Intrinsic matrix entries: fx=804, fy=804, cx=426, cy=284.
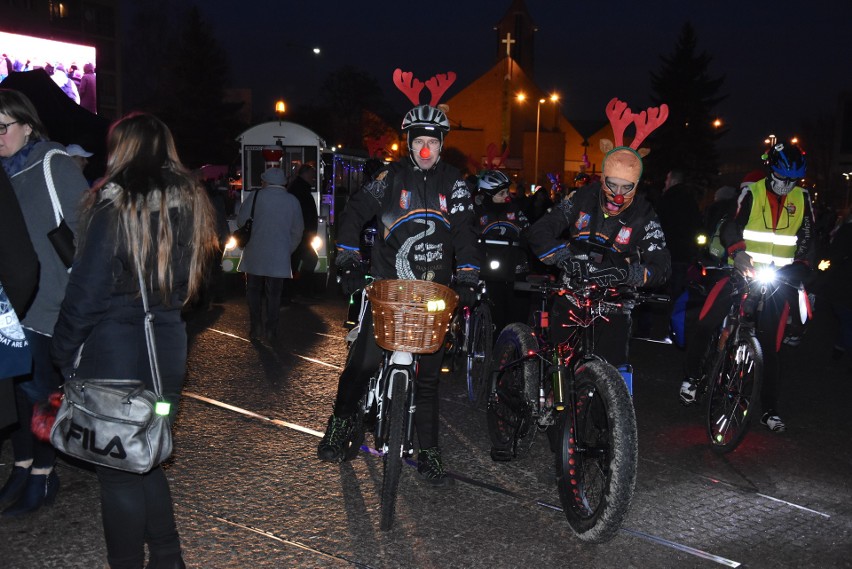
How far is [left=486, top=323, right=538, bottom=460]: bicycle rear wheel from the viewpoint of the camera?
5.12 m

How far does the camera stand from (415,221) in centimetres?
496

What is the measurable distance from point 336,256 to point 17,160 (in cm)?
181

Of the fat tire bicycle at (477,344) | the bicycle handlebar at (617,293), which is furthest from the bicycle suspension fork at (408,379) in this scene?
the fat tire bicycle at (477,344)

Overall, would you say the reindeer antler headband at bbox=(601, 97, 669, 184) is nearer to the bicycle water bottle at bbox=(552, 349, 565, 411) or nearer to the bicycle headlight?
→ the bicycle water bottle at bbox=(552, 349, 565, 411)

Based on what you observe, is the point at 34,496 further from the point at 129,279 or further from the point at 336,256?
the point at 336,256

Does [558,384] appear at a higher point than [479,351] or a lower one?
higher

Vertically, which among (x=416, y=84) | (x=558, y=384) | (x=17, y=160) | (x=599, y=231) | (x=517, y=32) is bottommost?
(x=558, y=384)

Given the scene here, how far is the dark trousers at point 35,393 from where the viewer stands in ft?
14.0

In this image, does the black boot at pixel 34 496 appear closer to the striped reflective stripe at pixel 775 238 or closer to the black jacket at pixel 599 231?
the black jacket at pixel 599 231

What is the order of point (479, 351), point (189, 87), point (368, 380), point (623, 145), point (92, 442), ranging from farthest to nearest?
1. point (189, 87)
2. point (479, 351)
3. point (623, 145)
4. point (368, 380)
5. point (92, 442)

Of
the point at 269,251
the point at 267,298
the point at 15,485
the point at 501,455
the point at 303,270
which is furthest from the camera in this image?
the point at 303,270

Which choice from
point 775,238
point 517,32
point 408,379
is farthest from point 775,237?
point 517,32

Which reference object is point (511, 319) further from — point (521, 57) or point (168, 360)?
point (521, 57)

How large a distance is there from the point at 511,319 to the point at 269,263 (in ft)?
9.57
